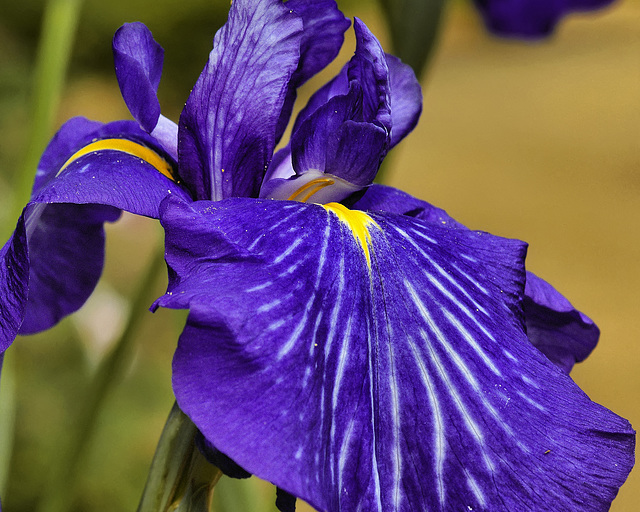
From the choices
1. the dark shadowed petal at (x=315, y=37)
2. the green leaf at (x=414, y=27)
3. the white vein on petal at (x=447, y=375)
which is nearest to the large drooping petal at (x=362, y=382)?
the white vein on petal at (x=447, y=375)

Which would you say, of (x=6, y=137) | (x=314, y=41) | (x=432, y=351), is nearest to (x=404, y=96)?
(x=314, y=41)

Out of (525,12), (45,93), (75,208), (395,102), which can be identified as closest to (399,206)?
(395,102)

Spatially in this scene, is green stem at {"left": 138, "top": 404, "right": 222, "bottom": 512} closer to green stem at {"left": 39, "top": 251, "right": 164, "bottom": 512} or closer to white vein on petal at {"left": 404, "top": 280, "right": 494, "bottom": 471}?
white vein on petal at {"left": 404, "top": 280, "right": 494, "bottom": 471}

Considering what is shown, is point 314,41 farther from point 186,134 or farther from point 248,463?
point 248,463

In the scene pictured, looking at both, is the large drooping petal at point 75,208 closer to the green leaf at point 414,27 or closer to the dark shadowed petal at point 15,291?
the dark shadowed petal at point 15,291

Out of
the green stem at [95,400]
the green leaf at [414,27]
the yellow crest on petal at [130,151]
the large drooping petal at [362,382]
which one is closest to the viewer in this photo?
the large drooping petal at [362,382]

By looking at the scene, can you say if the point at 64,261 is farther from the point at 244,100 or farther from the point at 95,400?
the point at 95,400
